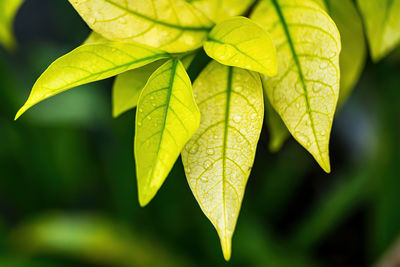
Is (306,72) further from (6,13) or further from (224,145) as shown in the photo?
(6,13)

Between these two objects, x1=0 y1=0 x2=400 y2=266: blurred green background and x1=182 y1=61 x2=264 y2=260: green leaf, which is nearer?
x1=182 y1=61 x2=264 y2=260: green leaf

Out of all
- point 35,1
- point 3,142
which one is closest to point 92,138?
point 3,142

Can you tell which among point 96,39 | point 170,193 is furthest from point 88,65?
point 170,193

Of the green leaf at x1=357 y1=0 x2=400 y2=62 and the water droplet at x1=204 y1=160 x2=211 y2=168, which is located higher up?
the water droplet at x1=204 y1=160 x2=211 y2=168

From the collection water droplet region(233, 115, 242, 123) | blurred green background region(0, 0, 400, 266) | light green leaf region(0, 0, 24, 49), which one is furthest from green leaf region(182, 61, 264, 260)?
blurred green background region(0, 0, 400, 266)

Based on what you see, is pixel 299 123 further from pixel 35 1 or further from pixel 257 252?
pixel 35 1

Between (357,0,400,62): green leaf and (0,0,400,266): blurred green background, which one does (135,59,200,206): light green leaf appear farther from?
(0,0,400,266): blurred green background

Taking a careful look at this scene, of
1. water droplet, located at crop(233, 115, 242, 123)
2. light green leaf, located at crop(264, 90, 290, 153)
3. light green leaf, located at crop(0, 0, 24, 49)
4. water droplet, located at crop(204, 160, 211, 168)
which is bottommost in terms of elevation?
light green leaf, located at crop(264, 90, 290, 153)
